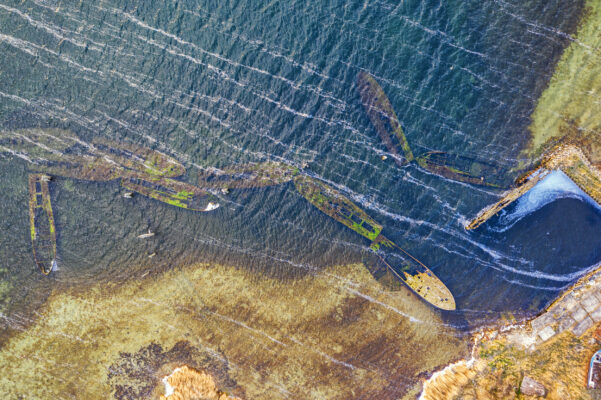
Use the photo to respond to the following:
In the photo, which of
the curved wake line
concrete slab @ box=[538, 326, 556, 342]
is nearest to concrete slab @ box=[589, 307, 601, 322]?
concrete slab @ box=[538, 326, 556, 342]

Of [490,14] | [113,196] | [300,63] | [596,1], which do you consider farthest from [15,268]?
[596,1]

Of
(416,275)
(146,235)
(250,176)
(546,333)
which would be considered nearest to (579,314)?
(546,333)

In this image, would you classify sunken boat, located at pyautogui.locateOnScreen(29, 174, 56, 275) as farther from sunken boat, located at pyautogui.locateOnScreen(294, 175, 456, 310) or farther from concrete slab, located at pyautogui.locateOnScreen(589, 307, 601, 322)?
concrete slab, located at pyautogui.locateOnScreen(589, 307, 601, 322)

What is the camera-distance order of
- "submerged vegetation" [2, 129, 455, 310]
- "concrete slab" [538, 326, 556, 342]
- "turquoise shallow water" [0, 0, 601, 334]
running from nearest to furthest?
"concrete slab" [538, 326, 556, 342]
"turquoise shallow water" [0, 0, 601, 334]
"submerged vegetation" [2, 129, 455, 310]

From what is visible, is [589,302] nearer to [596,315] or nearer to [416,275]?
[596,315]

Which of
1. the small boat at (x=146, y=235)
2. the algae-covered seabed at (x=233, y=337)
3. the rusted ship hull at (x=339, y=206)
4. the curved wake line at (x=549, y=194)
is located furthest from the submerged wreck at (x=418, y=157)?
the small boat at (x=146, y=235)
